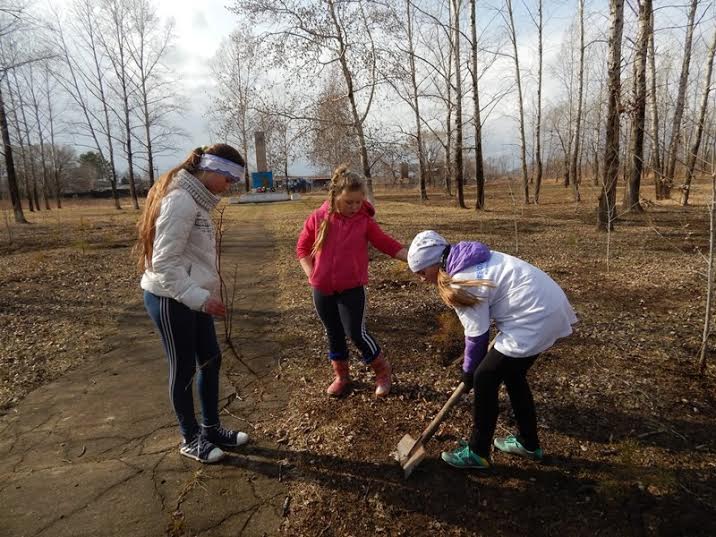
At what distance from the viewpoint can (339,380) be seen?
3400mm

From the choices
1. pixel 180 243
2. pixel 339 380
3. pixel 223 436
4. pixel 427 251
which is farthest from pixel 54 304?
pixel 427 251

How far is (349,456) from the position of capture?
269 cm

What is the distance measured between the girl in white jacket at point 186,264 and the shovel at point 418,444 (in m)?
1.14

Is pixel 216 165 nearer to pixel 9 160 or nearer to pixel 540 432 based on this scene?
pixel 540 432

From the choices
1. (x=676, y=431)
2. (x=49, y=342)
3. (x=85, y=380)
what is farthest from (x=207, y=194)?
(x=49, y=342)

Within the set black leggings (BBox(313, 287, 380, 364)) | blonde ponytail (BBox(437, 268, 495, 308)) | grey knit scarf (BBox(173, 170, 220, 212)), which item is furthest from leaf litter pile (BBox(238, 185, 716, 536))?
grey knit scarf (BBox(173, 170, 220, 212))

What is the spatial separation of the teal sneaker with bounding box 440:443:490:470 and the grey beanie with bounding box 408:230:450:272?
3.73 feet

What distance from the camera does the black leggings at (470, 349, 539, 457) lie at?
7.15 ft

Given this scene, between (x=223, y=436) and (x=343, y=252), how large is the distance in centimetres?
144

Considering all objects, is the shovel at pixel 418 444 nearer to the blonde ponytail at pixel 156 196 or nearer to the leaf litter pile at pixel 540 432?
the leaf litter pile at pixel 540 432

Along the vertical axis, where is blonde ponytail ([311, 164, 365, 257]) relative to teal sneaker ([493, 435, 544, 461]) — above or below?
above

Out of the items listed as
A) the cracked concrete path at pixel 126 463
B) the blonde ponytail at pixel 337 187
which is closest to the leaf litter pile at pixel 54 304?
the cracked concrete path at pixel 126 463

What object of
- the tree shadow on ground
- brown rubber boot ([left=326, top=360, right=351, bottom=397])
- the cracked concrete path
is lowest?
the tree shadow on ground

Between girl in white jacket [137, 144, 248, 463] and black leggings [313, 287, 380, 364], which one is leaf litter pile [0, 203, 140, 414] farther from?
black leggings [313, 287, 380, 364]
